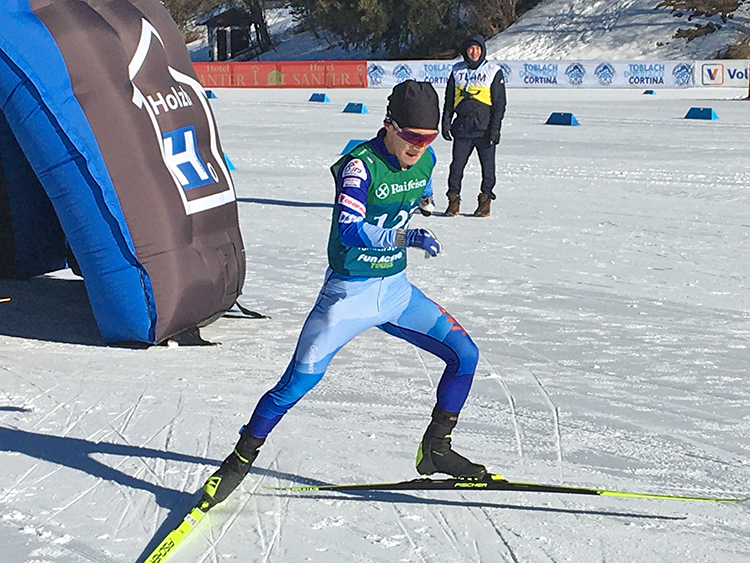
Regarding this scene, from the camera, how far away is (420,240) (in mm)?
3678

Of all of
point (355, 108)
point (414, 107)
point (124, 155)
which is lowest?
point (355, 108)

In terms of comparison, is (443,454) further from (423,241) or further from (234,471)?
(423,241)

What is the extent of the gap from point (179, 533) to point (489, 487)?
48.9 inches

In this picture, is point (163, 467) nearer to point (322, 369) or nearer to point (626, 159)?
point (322, 369)

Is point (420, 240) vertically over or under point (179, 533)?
over

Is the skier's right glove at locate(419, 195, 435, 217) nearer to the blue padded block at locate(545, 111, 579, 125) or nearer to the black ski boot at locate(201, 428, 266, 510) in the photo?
the black ski boot at locate(201, 428, 266, 510)

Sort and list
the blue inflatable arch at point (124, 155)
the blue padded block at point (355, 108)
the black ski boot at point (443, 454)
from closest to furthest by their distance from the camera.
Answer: the black ski boot at point (443, 454), the blue inflatable arch at point (124, 155), the blue padded block at point (355, 108)

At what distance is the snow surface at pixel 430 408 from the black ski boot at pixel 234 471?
113mm

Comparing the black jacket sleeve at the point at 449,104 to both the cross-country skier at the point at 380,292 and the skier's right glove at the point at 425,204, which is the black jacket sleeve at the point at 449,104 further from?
the cross-country skier at the point at 380,292

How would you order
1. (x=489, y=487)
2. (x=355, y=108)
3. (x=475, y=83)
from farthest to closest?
(x=355, y=108) < (x=475, y=83) < (x=489, y=487)

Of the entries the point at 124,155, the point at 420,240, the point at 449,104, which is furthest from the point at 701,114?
the point at 420,240

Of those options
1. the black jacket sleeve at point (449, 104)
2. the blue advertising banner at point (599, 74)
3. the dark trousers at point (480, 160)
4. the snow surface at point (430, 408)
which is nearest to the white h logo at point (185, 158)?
the snow surface at point (430, 408)

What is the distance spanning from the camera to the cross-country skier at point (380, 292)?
3879mm

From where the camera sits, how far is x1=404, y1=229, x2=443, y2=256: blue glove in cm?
365
